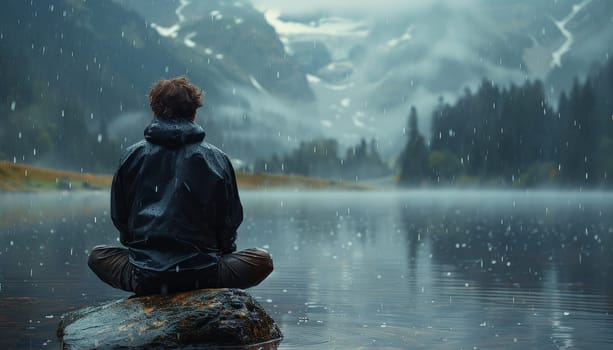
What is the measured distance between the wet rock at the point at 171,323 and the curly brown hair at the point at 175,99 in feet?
6.15

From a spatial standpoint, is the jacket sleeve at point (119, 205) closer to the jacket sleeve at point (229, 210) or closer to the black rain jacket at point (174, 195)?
the black rain jacket at point (174, 195)

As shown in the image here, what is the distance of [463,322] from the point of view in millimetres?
11102

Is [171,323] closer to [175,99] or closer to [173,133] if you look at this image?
[173,133]

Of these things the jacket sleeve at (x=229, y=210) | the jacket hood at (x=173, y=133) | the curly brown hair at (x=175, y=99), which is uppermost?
the curly brown hair at (x=175, y=99)

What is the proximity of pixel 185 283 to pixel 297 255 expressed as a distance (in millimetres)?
13830

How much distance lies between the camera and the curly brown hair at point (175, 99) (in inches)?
360

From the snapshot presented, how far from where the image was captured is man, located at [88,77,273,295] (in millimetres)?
8961

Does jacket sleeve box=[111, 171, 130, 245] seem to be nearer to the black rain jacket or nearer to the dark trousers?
the black rain jacket

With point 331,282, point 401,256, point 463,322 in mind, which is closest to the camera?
point 463,322

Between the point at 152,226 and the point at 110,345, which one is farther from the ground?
the point at 152,226

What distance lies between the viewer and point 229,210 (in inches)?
361

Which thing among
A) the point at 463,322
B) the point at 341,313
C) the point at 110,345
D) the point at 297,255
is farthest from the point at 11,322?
the point at 297,255

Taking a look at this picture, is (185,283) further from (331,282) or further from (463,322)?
(331,282)

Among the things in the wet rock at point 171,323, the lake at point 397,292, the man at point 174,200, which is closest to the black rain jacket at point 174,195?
the man at point 174,200
